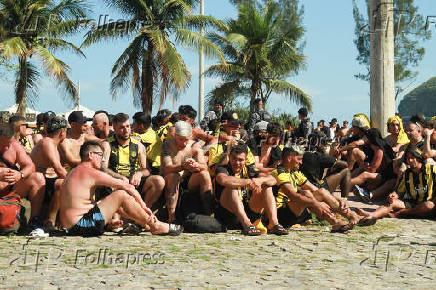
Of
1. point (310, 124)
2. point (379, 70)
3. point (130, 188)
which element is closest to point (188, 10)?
point (310, 124)

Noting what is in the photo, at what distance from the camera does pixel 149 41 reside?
23.7 metres

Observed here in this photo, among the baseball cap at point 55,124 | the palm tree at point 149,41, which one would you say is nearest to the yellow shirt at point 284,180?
the baseball cap at point 55,124

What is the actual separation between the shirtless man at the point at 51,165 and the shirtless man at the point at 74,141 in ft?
0.38

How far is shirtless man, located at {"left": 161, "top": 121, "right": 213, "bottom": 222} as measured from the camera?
904 centimetres

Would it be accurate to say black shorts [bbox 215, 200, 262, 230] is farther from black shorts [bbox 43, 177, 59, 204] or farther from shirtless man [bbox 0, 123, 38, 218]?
shirtless man [bbox 0, 123, 38, 218]

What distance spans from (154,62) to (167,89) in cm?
118

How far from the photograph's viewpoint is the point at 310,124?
14609mm

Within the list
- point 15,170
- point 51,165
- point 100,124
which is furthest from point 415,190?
point 15,170

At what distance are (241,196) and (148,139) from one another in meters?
1.91

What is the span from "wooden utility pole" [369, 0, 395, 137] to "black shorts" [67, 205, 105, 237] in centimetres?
700

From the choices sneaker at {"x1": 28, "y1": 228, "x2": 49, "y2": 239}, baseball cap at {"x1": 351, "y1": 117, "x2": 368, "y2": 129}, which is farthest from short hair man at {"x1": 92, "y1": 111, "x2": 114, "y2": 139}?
baseball cap at {"x1": 351, "y1": 117, "x2": 368, "y2": 129}

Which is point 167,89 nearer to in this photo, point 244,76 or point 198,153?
point 244,76

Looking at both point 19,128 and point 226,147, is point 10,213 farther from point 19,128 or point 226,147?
point 226,147

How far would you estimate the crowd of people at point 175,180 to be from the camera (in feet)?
26.2
